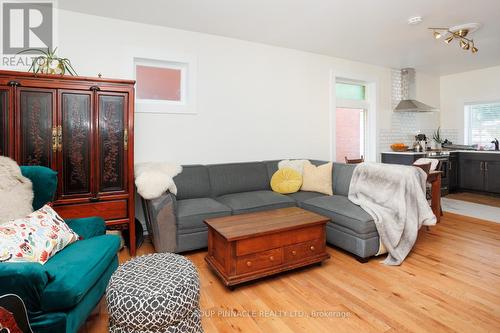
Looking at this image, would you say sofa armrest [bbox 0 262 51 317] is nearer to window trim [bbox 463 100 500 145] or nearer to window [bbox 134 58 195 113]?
window [bbox 134 58 195 113]

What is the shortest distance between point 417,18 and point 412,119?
10.8ft

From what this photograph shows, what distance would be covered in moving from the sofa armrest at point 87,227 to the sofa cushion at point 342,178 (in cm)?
269

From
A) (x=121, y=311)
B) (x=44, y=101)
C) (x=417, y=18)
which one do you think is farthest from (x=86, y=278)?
(x=417, y=18)

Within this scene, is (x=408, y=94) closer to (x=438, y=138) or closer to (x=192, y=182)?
(x=438, y=138)

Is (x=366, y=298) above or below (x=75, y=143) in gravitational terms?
below

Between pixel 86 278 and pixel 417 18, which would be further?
pixel 417 18

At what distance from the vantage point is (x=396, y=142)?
5.83 meters

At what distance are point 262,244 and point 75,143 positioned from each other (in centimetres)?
194

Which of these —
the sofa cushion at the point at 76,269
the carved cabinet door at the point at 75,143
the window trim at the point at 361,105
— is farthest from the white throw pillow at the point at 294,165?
the sofa cushion at the point at 76,269

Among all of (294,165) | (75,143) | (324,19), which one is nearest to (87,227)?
(75,143)

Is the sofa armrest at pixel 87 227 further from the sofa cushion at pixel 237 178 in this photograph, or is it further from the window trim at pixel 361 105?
the window trim at pixel 361 105

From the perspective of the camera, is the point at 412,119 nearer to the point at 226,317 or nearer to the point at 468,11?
the point at 468,11

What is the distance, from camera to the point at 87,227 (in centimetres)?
212

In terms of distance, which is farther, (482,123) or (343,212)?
(482,123)
